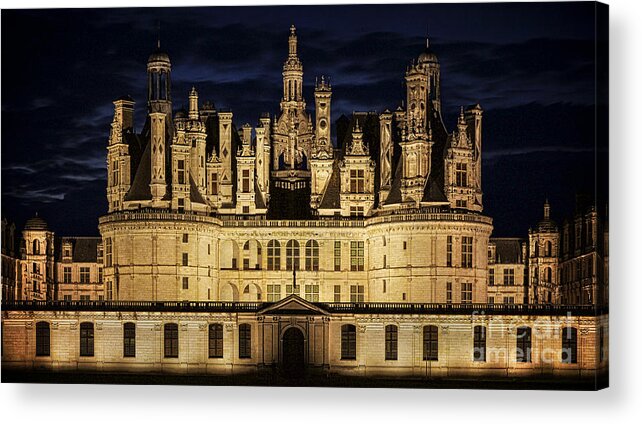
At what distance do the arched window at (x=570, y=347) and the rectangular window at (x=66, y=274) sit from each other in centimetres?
695

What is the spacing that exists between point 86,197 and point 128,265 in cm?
112

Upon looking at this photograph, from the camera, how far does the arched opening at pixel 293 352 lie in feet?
68.0

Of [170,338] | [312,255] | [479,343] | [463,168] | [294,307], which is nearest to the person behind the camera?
[479,343]

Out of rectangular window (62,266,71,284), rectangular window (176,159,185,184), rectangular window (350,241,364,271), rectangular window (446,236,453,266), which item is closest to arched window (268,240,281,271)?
rectangular window (350,241,364,271)

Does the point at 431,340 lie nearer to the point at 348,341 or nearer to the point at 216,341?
the point at 348,341

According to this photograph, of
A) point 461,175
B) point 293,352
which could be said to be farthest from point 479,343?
point 293,352

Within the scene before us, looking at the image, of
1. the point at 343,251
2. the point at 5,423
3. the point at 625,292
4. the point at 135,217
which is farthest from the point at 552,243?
the point at 5,423

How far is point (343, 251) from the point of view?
21141mm

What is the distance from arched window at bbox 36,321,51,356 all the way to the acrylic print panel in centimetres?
4

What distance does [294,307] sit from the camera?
68.2 ft

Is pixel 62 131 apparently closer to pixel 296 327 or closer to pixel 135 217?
pixel 135 217

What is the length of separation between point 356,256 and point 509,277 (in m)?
2.16

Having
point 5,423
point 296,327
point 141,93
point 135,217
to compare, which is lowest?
point 5,423

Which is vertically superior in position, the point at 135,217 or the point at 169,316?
the point at 135,217
